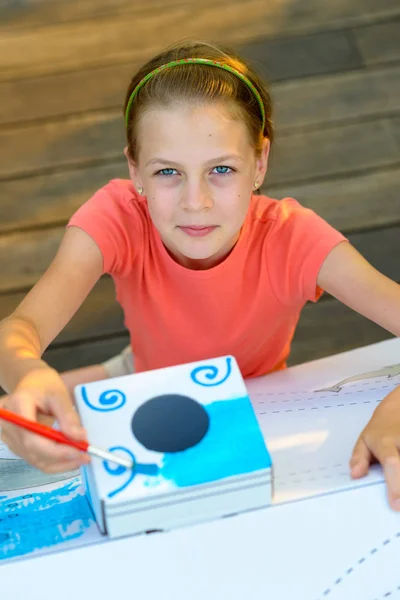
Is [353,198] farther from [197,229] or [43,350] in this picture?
[43,350]

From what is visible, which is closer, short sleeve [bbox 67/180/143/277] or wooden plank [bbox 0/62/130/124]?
short sleeve [bbox 67/180/143/277]

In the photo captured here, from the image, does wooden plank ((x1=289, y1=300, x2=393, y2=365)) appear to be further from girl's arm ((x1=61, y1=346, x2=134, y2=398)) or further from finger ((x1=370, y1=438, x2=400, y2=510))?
finger ((x1=370, y1=438, x2=400, y2=510))

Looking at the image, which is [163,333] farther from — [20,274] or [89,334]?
[20,274]

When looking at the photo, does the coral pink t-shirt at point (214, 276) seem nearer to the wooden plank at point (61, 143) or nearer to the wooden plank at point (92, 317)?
the wooden plank at point (92, 317)

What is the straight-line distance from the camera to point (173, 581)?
2.36 ft

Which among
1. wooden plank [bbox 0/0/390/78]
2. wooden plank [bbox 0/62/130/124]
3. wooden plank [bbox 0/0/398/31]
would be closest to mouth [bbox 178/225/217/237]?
wooden plank [bbox 0/62/130/124]

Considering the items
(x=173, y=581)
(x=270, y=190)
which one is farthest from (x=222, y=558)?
(x=270, y=190)

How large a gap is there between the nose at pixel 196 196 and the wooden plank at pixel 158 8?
133cm

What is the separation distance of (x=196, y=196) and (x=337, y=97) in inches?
46.2

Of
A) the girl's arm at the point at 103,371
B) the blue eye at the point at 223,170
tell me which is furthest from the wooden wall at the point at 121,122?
the blue eye at the point at 223,170

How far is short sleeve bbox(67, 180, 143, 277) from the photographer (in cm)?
115

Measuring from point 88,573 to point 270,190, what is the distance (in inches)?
52.2

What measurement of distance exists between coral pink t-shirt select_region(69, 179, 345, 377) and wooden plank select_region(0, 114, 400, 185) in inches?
28.3

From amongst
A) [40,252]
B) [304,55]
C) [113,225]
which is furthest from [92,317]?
[304,55]
